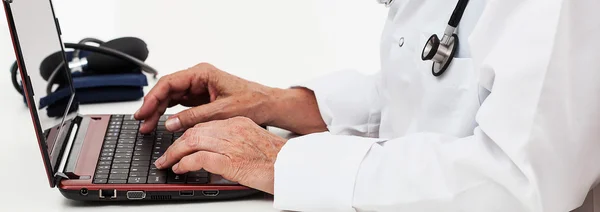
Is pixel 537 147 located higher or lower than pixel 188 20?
higher

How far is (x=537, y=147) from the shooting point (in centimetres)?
87

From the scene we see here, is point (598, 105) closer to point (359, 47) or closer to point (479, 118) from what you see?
point (479, 118)

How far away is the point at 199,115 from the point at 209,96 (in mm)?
122

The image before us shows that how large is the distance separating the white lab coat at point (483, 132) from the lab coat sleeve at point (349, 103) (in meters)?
0.17

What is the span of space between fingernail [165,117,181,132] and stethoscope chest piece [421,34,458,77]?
0.40 m

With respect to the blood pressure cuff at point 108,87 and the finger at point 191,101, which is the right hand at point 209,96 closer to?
the finger at point 191,101

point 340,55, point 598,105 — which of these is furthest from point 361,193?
point 340,55

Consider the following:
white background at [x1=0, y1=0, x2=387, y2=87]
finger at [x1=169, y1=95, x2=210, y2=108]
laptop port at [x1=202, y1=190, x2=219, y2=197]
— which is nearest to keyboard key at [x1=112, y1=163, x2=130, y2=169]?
laptop port at [x1=202, y1=190, x2=219, y2=197]

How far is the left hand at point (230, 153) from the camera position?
3.51ft

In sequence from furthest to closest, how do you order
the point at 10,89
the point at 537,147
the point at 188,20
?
the point at 188,20
the point at 10,89
the point at 537,147

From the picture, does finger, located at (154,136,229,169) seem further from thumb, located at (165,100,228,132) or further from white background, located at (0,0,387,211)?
white background, located at (0,0,387,211)

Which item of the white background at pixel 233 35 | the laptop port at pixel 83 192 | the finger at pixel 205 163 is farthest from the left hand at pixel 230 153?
the white background at pixel 233 35

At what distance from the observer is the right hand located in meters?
1.29

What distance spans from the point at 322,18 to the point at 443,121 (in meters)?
0.89
